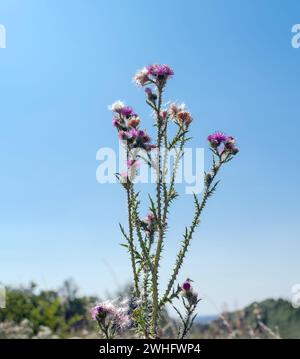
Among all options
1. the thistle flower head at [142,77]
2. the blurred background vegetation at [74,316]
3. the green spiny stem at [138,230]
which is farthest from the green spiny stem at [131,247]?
the blurred background vegetation at [74,316]

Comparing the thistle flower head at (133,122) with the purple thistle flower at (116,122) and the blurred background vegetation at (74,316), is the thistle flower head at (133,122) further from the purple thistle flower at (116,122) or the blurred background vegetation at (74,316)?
the blurred background vegetation at (74,316)

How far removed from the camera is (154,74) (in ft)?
17.5

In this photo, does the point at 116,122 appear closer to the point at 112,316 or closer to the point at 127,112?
the point at 127,112

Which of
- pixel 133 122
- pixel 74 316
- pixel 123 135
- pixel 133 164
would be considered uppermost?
pixel 133 122

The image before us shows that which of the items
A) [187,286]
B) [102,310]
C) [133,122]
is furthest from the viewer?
[133,122]

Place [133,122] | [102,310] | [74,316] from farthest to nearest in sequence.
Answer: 1. [74,316]
2. [133,122]
3. [102,310]

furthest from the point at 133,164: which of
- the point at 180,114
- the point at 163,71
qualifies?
the point at 163,71

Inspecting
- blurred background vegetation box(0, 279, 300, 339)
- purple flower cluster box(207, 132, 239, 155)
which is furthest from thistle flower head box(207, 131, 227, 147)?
blurred background vegetation box(0, 279, 300, 339)

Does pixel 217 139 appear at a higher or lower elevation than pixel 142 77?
lower

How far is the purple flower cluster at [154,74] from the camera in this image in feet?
17.4
